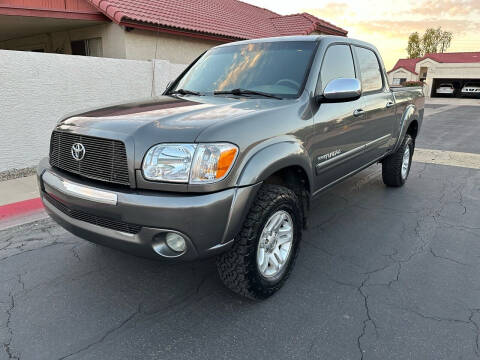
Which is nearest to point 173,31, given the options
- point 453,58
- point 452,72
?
point 452,72

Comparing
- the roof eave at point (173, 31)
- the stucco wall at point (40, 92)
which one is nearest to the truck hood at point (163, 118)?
the stucco wall at point (40, 92)

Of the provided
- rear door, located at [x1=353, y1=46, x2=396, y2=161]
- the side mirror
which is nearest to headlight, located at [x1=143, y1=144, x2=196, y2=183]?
the side mirror

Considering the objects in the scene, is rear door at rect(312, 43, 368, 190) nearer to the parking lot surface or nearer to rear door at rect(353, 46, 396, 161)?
rear door at rect(353, 46, 396, 161)

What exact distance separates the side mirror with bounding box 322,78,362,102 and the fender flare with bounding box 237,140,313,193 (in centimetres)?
52

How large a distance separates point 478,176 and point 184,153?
600 centimetres

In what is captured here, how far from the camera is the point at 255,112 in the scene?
247 cm

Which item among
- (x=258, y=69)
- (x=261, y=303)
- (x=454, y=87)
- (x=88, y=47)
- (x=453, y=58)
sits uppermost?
(x=453, y=58)

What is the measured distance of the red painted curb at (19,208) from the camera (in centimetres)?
438

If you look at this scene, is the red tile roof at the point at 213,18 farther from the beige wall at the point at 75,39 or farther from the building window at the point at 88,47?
the building window at the point at 88,47

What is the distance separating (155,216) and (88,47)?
1053 cm

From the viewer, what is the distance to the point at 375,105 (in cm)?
403

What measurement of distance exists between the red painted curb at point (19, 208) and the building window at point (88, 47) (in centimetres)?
716

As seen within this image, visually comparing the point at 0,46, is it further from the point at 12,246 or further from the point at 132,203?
the point at 132,203

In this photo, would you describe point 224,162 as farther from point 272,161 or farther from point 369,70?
point 369,70
